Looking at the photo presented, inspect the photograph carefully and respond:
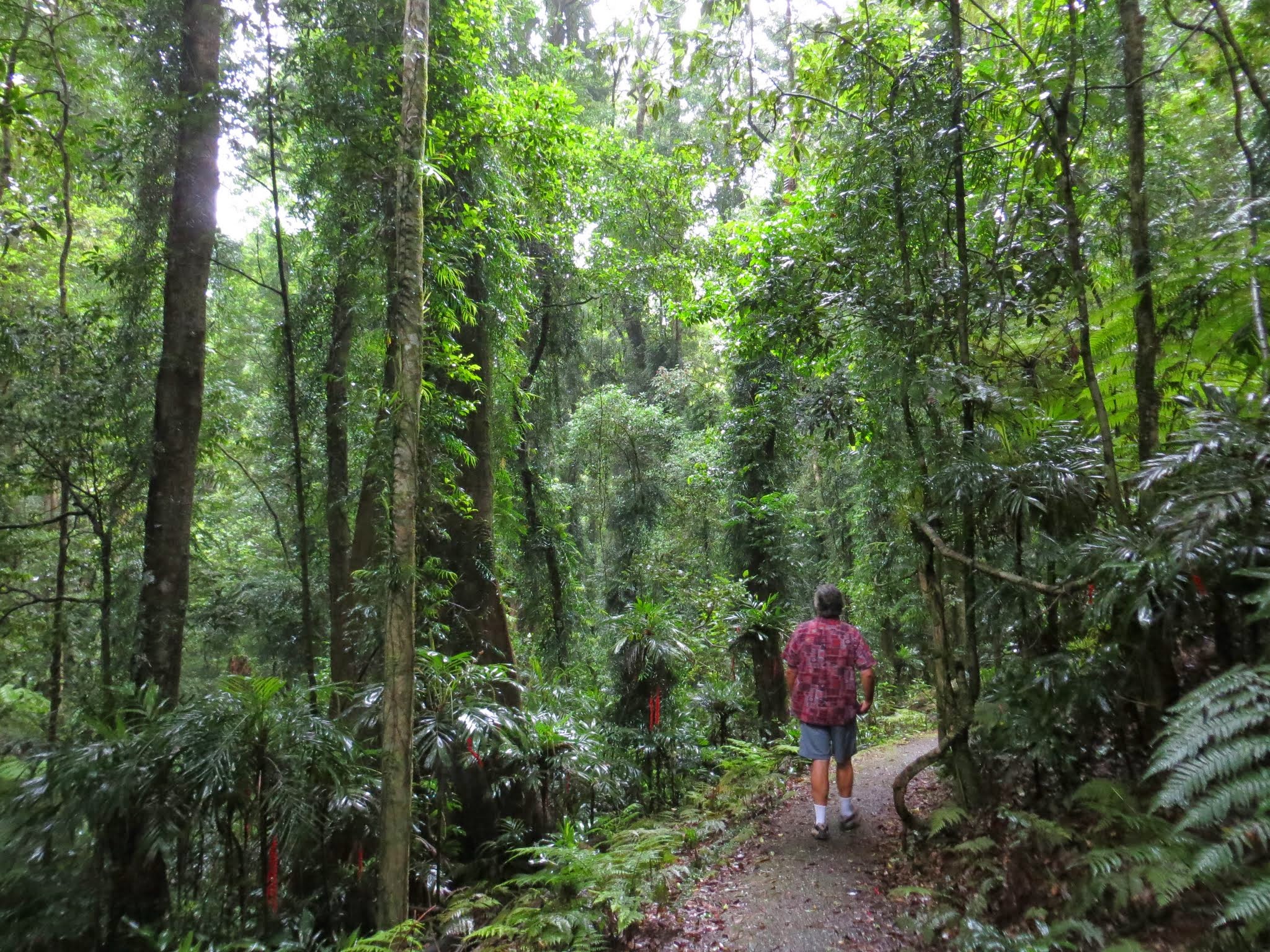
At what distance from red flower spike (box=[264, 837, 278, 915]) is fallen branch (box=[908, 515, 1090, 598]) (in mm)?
4363

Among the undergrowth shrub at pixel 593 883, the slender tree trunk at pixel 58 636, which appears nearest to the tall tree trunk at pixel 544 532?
the undergrowth shrub at pixel 593 883

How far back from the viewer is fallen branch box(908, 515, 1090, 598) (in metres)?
3.25

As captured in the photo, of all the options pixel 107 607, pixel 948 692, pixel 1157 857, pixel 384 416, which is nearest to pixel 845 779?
pixel 948 692

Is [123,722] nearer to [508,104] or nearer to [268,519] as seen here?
[508,104]

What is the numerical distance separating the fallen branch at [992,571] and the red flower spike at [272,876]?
172 inches

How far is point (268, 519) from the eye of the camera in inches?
579

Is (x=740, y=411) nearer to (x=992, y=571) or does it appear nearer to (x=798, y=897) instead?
(x=992, y=571)

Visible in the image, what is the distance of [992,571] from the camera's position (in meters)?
3.70

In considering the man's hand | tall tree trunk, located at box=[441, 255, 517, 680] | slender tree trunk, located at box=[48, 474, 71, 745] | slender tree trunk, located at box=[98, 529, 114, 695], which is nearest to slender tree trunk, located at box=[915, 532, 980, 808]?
the man's hand

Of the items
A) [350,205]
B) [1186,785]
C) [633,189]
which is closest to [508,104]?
[350,205]

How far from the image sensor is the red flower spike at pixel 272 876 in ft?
13.4

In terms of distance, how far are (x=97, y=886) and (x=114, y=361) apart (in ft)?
18.5

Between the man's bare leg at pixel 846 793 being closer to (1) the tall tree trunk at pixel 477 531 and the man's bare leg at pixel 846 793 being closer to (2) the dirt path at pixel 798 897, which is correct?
(2) the dirt path at pixel 798 897

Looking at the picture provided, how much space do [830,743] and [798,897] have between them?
3.76 feet
